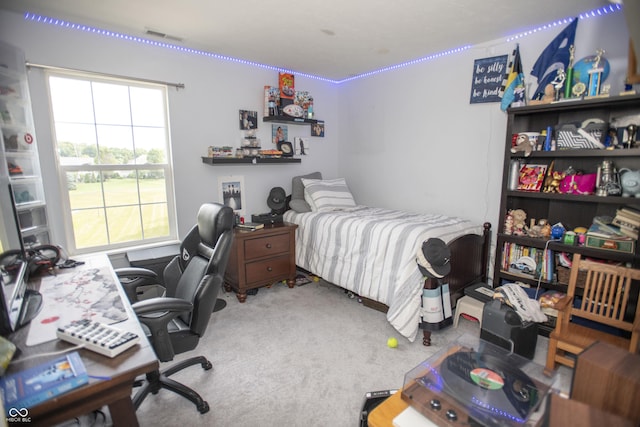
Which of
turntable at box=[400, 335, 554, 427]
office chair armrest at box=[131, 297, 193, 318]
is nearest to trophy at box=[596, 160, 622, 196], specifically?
turntable at box=[400, 335, 554, 427]

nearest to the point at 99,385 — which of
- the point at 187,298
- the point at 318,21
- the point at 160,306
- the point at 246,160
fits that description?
the point at 160,306

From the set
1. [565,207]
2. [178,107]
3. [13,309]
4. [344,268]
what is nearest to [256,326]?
[344,268]

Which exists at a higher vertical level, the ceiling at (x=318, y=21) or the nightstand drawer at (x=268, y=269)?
the ceiling at (x=318, y=21)

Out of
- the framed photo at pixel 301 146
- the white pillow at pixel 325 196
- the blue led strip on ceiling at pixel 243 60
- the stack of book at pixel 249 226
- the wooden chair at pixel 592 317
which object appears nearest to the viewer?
the wooden chair at pixel 592 317

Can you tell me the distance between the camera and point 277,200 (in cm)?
364

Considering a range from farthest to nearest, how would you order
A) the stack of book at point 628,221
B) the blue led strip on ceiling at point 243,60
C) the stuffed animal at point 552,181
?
1. the stuffed animal at point 552,181
2. the blue led strip on ceiling at point 243,60
3. the stack of book at point 628,221

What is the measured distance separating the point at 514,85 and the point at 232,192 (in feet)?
9.33

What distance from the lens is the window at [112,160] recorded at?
2.62 metres

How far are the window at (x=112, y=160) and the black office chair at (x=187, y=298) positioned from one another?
1234mm

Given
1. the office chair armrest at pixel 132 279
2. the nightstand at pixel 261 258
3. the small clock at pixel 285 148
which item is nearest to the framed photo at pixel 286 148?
the small clock at pixel 285 148

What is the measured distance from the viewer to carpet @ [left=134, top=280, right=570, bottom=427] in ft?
5.47

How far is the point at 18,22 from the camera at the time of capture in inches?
89.9

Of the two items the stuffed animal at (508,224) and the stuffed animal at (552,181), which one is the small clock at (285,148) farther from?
the stuffed animal at (552,181)

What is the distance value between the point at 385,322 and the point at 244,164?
219 centimetres
